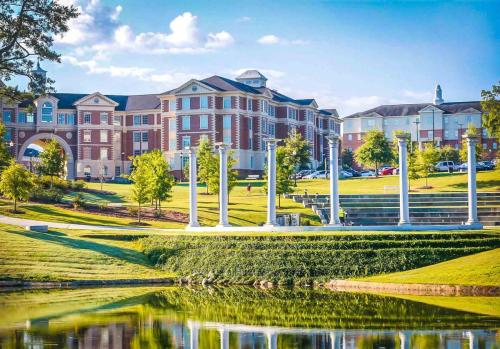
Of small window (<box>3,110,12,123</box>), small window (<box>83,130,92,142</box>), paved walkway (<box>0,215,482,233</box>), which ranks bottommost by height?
paved walkway (<box>0,215,482,233</box>)

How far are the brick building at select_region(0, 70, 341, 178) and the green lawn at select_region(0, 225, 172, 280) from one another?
52090 mm

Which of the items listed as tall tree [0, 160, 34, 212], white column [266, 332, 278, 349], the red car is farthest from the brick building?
white column [266, 332, 278, 349]

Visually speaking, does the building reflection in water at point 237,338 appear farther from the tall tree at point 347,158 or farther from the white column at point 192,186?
the tall tree at point 347,158

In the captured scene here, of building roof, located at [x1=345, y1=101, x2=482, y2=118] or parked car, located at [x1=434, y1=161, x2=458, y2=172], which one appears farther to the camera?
building roof, located at [x1=345, y1=101, x2=482, y2=118]

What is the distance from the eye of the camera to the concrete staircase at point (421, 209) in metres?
62.3

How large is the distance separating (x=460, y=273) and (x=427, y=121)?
4281 inches

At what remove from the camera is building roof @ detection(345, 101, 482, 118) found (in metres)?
144

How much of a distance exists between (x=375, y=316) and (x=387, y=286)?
974cm

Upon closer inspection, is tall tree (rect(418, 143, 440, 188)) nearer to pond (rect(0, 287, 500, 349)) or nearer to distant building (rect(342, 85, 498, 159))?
distant building (rect(342, 85, 498, 159))

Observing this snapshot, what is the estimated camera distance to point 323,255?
4612cm

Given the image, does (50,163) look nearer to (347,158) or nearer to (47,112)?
(47,112)

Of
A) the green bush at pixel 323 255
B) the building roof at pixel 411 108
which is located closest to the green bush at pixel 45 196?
the green bush at pixel 323 255

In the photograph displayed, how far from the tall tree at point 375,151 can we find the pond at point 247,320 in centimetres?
6546

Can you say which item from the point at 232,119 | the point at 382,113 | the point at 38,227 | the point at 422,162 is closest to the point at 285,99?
the point at 232,119
